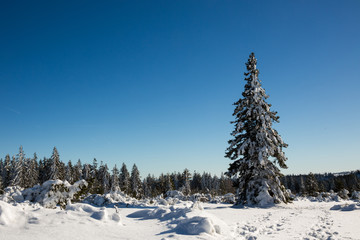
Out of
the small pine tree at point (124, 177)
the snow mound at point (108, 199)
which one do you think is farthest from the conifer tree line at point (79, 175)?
the snow mound at point (108, 199)

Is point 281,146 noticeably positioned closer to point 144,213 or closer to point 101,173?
point 144,213

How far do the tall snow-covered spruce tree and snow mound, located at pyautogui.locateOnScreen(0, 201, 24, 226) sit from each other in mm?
13002

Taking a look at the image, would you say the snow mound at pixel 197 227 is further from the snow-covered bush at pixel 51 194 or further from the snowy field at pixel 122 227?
the snow-covered bush at pixel 51 194

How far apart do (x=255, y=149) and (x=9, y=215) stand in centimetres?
1398

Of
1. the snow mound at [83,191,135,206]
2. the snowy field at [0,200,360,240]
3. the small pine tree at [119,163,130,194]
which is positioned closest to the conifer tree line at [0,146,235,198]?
the small pine tree at [119,163,130,194]

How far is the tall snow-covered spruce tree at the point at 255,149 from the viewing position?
47.0 feet

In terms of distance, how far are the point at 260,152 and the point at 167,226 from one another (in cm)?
1042

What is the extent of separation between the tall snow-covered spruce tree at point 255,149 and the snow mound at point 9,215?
512 inches

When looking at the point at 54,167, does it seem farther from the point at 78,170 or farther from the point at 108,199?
the point at 108,199

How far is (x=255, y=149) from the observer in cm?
1501

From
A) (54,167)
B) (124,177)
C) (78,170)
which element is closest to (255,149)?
(54,167)

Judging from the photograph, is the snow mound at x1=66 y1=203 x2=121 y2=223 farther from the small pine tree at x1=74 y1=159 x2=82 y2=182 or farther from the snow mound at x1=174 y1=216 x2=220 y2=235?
the small pine tree at x1=74 y1=159 x2=82 y2=182

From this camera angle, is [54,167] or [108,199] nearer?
[108,199]

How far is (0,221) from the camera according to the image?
13.8 ft
